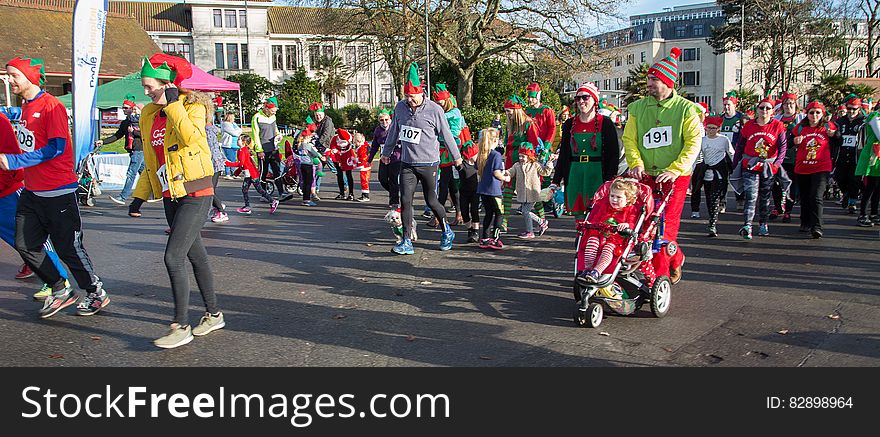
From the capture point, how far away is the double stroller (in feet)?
19.9

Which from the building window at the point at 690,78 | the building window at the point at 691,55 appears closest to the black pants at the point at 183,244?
the building window at the point at 690,78

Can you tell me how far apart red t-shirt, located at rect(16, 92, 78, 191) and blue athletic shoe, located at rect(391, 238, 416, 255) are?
399 cm

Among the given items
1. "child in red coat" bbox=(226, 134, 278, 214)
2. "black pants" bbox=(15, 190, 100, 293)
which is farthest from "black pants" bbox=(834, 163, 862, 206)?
"black pants" bbox=(15, 190, 100, 293)

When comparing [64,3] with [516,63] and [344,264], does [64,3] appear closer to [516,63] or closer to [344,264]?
[516,63]

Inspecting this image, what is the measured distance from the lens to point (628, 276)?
20.6ft

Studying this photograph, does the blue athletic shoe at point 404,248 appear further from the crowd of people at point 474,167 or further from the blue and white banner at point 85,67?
the blue and white banner at point 85,67

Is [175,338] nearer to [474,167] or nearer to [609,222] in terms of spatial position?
[609,222]

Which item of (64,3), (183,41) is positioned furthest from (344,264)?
(183,41)

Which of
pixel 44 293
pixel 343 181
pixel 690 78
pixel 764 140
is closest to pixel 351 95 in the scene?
pixel 690 78

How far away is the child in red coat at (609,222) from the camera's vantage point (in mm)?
6098
